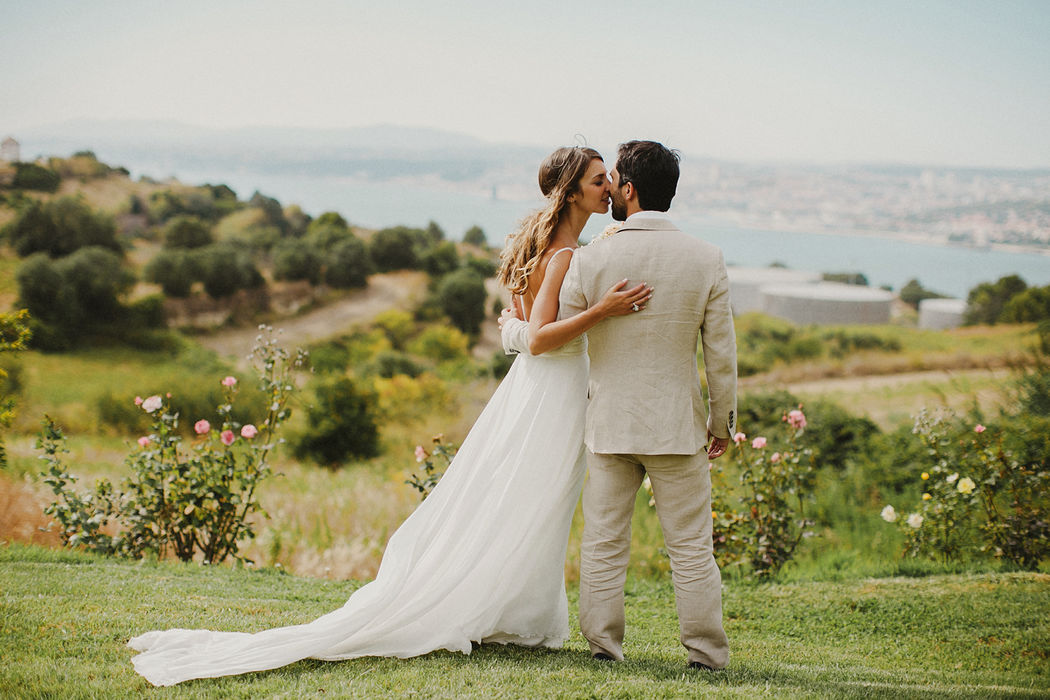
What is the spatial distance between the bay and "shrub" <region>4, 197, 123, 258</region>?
168 inches

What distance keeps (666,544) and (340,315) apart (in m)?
→ 18.4

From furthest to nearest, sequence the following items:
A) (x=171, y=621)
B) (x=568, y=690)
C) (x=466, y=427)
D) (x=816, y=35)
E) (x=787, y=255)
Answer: (x=787, y=255)
(x=816, y=35)
(x=466, y=427)
(x=171, y=621)
(x=568, y=690)

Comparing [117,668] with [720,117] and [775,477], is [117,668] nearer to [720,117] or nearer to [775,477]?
[775,477]

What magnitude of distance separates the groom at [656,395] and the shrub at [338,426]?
312 inches

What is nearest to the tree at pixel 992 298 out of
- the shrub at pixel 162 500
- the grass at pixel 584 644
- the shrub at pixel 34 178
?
the grass at pixel 584 644

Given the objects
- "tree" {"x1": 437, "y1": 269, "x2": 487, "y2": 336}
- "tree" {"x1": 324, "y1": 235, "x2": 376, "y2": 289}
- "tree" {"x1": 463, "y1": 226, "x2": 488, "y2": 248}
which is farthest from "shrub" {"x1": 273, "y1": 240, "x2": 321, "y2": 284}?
"tree" {"x1": 463, "y1": 226, "x2": 488, "y2": 248}

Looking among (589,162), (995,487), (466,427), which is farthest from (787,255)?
(589,162)

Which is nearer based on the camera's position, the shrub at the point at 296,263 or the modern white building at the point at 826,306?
the modern white building at the point at 826,306

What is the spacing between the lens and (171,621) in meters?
2.98

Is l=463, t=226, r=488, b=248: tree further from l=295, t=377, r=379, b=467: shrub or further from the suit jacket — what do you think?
the suit jacket

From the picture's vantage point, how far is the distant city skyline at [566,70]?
15.6 meters

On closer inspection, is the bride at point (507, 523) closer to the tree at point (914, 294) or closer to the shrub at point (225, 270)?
the shrub at point (225, 270)

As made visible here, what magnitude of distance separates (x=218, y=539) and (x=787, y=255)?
23.7 meters

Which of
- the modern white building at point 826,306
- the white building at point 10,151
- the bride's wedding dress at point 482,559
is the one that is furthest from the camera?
the modern white building at point 826,306
